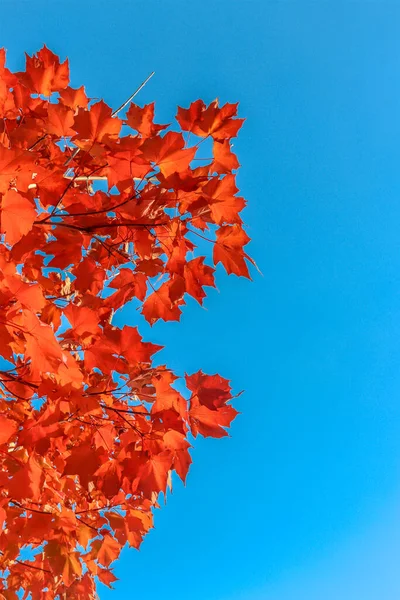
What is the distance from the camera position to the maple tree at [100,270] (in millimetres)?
1889

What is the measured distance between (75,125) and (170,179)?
0.52 metres

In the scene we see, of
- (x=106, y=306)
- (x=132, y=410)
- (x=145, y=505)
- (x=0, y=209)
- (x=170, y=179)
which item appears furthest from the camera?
(x=145, y=505)

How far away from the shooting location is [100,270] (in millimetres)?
2350

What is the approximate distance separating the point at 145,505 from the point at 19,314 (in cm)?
148

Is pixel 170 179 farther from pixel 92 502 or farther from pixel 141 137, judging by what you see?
pixel 92 502

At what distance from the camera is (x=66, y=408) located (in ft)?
6.54

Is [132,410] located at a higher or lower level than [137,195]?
lower

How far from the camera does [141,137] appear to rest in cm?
234

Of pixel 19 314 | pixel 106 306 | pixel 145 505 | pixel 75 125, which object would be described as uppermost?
pixel 75 125

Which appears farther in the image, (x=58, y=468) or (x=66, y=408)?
(x=58, y=468)

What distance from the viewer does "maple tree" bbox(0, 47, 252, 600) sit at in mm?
1889

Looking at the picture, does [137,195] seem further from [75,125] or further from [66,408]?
[66,408]

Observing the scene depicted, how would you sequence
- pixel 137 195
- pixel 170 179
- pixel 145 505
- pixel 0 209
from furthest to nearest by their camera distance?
pixel 145 505 < pixel 137 195 < pixel 170 179 < pixel 0 209

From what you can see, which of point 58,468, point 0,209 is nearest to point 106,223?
point 0,209
